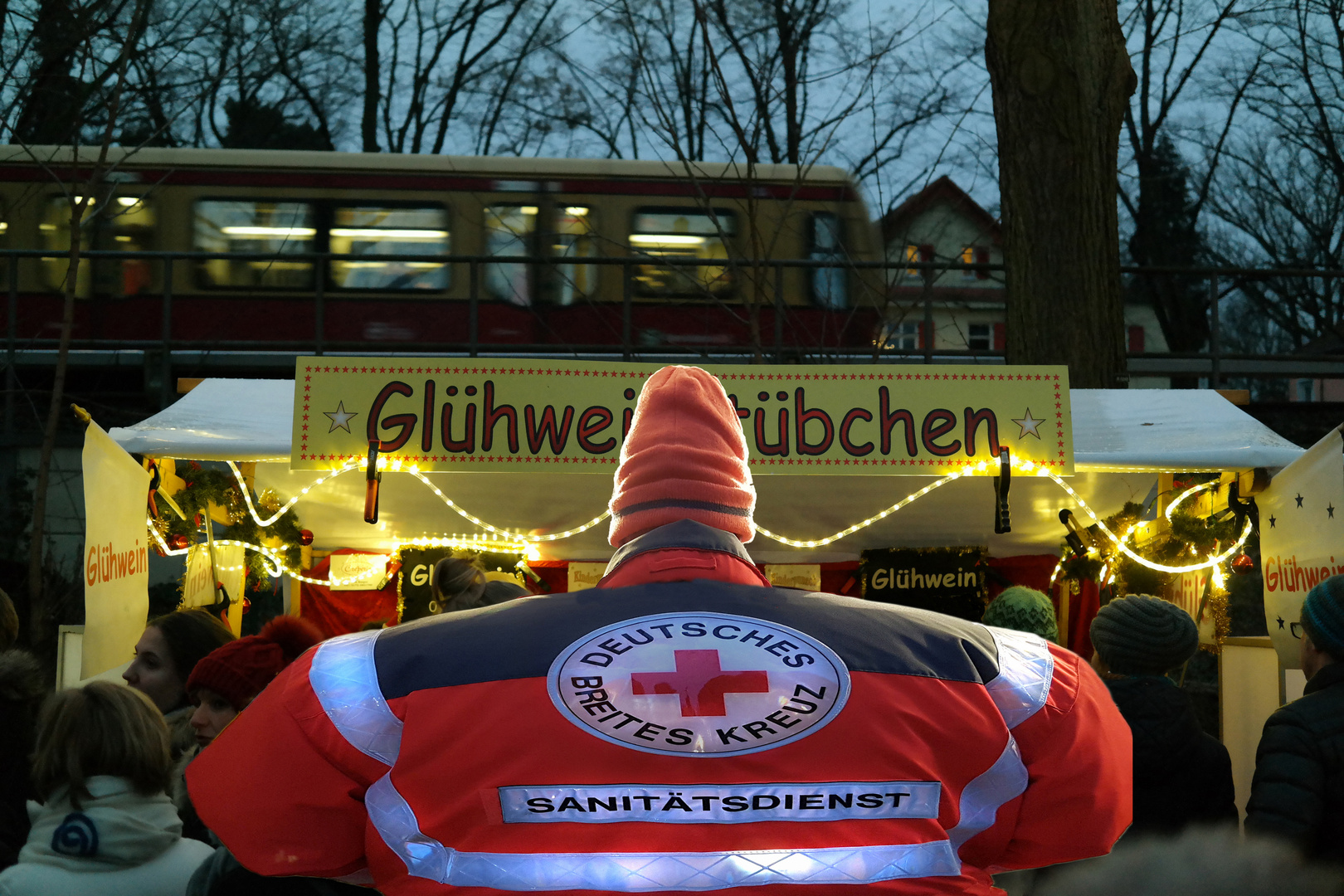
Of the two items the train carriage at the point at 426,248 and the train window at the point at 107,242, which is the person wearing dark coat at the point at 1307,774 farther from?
the train window at the point at 107,242

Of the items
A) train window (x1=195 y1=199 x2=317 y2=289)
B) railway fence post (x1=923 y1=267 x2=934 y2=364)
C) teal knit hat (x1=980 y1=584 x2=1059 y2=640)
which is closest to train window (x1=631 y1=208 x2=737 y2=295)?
railway fence post (x1=923 y1=267 x2=934 y2=364)

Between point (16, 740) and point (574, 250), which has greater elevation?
point (574, 250)

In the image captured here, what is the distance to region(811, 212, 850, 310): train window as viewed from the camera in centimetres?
1266

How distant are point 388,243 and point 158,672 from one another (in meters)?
9.41

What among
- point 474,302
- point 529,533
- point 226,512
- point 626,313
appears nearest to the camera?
point 226,512

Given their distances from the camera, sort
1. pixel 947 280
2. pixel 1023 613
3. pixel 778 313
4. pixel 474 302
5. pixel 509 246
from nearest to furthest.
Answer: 1. pixel 1023 613
2. pixel 778 313
3. pixel 474 302
4. pixel 509 246
5. pixel 947 280

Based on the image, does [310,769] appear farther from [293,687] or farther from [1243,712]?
[1243,712]

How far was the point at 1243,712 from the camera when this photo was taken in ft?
18.6

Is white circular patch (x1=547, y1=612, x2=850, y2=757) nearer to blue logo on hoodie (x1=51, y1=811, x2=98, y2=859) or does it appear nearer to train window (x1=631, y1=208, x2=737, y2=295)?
blue logo on hoodie (x1=51, y1=811, x2=98, y2=859)

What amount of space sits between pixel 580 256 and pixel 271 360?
3.23 metres

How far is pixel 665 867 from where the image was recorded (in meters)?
1.38

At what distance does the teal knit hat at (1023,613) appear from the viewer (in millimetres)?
4863

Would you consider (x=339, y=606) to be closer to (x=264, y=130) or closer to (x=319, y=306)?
(x=319, y=306)

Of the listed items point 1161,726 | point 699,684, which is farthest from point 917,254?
point 699,684
